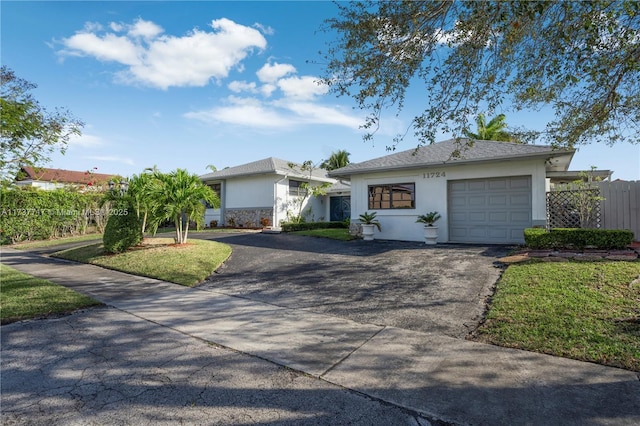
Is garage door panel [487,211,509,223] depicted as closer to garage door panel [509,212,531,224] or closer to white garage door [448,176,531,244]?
white garage door [448,176,531,244]

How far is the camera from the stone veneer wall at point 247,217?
20.6 meters

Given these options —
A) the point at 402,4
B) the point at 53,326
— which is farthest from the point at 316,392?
the point at 402,4

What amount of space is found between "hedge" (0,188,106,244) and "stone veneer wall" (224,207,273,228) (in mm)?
8493

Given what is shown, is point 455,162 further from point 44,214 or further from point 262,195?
point 44,214

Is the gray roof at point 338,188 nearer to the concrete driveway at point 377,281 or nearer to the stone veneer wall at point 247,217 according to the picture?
the stone veneer wall at point 247,217

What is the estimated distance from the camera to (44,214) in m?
18.9

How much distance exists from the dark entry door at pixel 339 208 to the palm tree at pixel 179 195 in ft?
40.9

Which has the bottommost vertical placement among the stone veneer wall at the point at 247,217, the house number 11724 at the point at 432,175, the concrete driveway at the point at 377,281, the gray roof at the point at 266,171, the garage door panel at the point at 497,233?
the concrete driveway at the point at 377,281

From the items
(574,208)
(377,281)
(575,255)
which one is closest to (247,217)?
(377,281)

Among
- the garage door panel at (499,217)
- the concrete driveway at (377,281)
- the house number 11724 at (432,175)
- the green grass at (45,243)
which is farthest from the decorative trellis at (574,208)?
the green grass at (45,243)

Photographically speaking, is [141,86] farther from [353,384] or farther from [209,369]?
[353,384]

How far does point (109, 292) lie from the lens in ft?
23.4

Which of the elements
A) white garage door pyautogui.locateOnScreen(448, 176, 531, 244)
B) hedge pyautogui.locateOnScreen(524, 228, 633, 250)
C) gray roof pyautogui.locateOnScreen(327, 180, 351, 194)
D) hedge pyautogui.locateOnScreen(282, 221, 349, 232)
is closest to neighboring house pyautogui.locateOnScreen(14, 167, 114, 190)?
hedge pyautogui.locateOnScreen(282, 221, 349, 232)

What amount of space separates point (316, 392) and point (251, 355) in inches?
46.1
